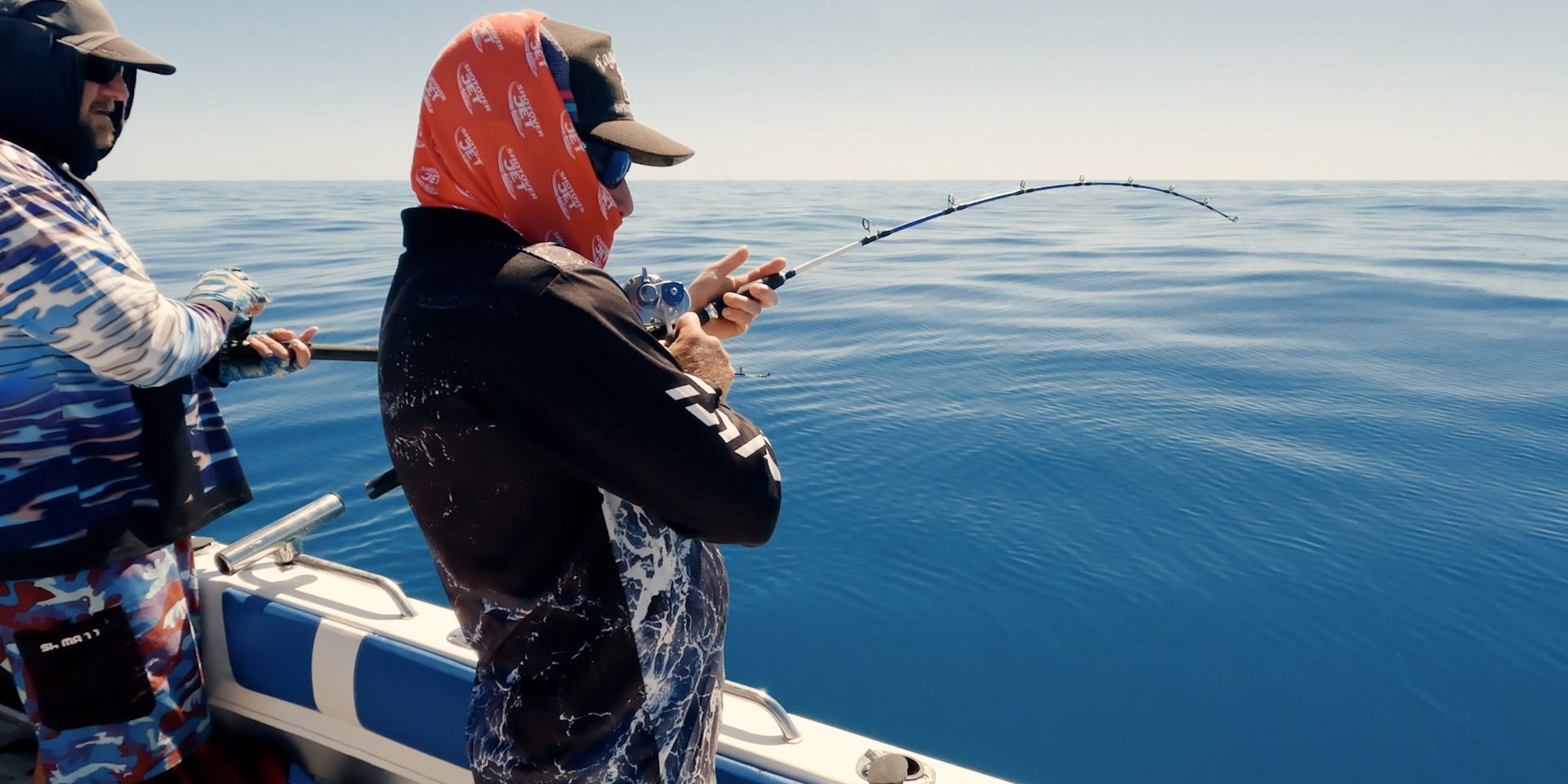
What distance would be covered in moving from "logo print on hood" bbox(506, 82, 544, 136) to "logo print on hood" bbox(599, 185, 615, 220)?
12 cm

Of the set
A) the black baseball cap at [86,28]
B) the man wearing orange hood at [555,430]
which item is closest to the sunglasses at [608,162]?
the man wearing orange hood at [555,430]

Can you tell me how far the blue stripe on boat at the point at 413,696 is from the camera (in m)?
1.69

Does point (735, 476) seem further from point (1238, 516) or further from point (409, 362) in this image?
point (1238, 516)

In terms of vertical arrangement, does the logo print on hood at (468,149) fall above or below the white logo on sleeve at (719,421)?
above

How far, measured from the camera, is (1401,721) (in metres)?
2.55

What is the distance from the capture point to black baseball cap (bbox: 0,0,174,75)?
1330 mm

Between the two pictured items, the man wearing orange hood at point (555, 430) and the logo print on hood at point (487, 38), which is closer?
the man wearing orange hood at point (555, 430)

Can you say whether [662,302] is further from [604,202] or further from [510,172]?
[510,172]

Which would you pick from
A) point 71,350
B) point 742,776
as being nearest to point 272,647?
point 71,350

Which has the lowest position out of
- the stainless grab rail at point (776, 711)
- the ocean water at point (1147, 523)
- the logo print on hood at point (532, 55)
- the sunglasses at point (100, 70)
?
the ocean water at point (1147, 523)

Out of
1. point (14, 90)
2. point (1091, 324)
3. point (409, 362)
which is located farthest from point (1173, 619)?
point (1091, 324)

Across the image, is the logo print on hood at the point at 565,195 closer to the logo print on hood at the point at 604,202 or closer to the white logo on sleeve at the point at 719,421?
the logo print on hood at the point at 604,202

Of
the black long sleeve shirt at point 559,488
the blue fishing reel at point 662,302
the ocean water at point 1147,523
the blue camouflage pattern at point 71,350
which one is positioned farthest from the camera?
the ocean water at point 1147,523

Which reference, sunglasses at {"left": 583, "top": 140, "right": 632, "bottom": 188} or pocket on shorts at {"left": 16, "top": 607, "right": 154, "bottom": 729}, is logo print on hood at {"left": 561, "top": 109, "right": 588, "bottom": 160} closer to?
sunglasses at {"left": 583, "top": 140, "right": 632, "bottom": 188}
